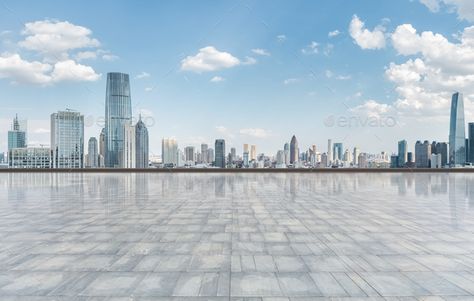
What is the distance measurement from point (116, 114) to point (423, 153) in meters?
103

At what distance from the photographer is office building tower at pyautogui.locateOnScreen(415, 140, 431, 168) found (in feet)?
183

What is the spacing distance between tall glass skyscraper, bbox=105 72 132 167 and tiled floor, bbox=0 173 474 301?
90.1 meters

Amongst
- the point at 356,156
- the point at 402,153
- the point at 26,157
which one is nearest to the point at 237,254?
the point at 356,156

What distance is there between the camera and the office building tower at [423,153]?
183 feet

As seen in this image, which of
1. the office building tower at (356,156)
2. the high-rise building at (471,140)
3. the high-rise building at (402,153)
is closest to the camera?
the office building tower at (356,156)

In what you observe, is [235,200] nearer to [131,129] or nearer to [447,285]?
[447,285]

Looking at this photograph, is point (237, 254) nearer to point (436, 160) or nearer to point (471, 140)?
point (436, 160)

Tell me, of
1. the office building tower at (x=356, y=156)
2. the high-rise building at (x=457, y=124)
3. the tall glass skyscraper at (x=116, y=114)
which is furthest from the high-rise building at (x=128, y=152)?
the high-rise building at (x=457, y=124)

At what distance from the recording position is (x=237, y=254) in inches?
254

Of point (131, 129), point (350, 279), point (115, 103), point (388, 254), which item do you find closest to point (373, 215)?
point (388, 254)

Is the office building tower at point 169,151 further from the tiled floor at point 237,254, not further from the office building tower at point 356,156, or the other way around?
the tiled floor at point 237,254

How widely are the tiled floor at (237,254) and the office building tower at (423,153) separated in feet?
165

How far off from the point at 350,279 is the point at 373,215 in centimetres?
636

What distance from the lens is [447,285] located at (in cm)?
502
